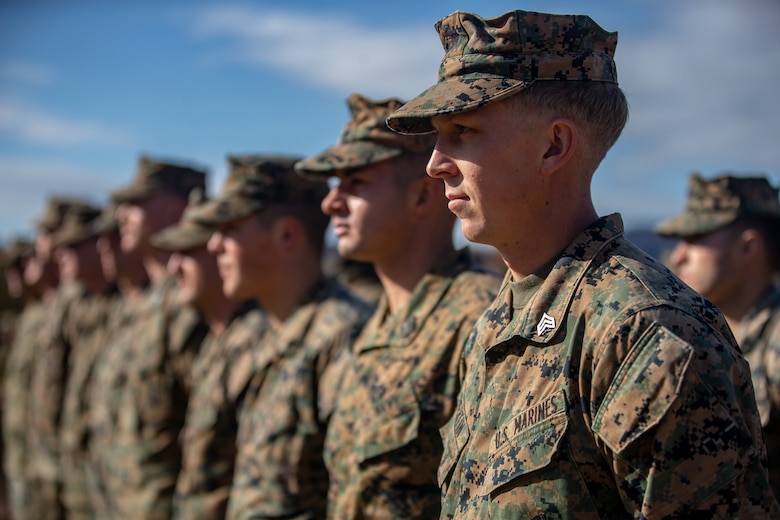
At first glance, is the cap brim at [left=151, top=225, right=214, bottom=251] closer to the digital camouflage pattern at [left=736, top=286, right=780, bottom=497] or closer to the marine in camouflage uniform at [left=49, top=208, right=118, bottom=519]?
the marine in camouflage uniform at [left=49, top=208, right=118, bottom=519]

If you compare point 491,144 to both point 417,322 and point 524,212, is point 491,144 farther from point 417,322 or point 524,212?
point 417,322

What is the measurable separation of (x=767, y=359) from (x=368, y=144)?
2838mm

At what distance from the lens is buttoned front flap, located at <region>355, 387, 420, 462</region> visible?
145 inches

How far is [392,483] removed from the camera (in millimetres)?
3762

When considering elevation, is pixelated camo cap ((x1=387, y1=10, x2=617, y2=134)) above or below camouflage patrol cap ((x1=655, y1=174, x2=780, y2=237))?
above

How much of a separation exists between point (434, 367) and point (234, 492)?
189cm

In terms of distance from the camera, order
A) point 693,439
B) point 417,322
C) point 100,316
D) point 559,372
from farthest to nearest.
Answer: point 100,316
point 417,322
point 559,372
point 693,439

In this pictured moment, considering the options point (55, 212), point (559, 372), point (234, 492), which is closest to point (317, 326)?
point (234, 492)

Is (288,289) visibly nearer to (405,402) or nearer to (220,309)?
(220,309)

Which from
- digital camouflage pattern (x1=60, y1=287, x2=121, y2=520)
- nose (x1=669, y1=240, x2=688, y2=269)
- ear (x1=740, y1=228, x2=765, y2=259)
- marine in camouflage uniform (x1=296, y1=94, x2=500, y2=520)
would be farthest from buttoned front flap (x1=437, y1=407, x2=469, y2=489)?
digital camouflage pattern (x1=60, y1=287, x2=121, y2=520)

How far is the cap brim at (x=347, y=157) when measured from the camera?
4262 millimetres

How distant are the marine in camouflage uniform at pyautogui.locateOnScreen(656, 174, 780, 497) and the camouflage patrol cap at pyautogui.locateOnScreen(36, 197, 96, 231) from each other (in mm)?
9402

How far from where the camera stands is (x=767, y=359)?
5.36 metres

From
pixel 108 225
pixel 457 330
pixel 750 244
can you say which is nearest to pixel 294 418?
pixel 457 330
